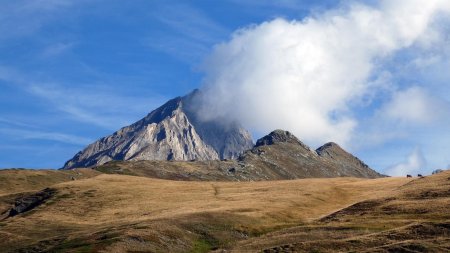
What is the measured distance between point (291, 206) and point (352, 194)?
38937 millimetres

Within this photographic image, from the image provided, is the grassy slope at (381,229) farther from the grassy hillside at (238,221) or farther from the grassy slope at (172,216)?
the grassy slope at (172,216)

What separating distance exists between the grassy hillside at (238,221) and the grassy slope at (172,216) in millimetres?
214

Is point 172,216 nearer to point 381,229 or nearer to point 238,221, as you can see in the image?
point 238,221

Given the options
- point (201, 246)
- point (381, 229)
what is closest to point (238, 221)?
point (201, 246)

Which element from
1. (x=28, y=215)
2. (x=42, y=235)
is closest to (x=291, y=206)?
(x=42, y=235)

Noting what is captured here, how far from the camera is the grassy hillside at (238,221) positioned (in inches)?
3765

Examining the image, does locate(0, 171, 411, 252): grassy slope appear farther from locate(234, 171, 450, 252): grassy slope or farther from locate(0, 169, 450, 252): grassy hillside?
locate(234, 171, 450, 252): grassy slope

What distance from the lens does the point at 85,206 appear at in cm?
17325

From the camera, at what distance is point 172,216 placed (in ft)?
428

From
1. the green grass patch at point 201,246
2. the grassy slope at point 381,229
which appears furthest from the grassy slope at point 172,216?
the grassy slope at point 381,229

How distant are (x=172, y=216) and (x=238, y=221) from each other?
49.4ft

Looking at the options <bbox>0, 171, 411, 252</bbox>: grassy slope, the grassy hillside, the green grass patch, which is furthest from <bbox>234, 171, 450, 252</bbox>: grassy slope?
the green grass patch

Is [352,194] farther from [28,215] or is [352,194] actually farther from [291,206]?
[28,215]

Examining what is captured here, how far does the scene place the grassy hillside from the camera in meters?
95.6
